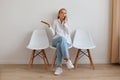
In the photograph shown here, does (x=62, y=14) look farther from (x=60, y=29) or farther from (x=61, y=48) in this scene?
(x=61, y=48)

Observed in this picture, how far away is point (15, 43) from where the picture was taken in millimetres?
4367

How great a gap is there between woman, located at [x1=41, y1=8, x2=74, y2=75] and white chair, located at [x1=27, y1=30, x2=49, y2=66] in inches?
9.4

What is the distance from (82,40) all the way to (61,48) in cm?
62

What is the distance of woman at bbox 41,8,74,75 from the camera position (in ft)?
12.4

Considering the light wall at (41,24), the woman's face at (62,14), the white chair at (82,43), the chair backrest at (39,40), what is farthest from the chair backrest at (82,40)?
the chair backrest at (39,40)

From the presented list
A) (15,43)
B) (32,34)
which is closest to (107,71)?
(32,34)

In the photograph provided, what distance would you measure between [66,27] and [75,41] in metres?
0.36

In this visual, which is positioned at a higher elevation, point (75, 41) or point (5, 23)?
point (5, 23)

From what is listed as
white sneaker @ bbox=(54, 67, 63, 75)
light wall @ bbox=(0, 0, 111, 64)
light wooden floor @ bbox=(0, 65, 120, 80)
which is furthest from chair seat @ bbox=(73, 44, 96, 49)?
white sneaker @ bbox=(54, 67, 63, 75)

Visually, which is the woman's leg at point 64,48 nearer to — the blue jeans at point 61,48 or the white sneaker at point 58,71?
the blue jeans at point 61,48

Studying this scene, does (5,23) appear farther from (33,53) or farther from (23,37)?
(33,53)

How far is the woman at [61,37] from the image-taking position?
3792 millimetres

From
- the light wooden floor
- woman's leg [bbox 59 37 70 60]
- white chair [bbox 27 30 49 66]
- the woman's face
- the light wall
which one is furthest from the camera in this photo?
the light wall

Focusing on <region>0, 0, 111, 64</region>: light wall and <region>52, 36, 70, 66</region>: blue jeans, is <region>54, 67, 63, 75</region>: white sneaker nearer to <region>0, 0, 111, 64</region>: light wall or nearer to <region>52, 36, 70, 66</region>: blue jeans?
<region>52, 36, 70, 66</region>: blue jeans
